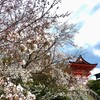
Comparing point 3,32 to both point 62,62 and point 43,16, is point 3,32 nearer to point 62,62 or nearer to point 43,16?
point 43,16

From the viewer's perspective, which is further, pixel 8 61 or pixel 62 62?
pixel 62 62

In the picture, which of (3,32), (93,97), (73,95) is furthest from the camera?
(93,97)

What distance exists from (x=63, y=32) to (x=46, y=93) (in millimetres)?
3438

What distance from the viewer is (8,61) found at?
8.77 metres

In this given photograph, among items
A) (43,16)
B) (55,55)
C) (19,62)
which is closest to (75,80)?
(55,55)

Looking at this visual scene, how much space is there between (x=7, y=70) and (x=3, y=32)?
78.7 inches

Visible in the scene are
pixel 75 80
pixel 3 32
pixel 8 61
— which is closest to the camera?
pixel 3 32

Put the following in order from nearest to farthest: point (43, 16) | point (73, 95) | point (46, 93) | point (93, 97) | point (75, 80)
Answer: point (43, 16) < point (46, 93) < point (73, 95) < point (75, 80) < point (93, 97)

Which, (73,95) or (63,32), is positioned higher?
(63,32)

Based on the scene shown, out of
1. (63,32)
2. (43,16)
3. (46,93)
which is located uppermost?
(63,32)

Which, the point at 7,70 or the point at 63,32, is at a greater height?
the point at 63,32

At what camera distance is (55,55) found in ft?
50.6

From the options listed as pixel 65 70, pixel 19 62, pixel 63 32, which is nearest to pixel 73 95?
pixel 65 70

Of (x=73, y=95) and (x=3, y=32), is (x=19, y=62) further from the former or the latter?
(x=73, y=95)
